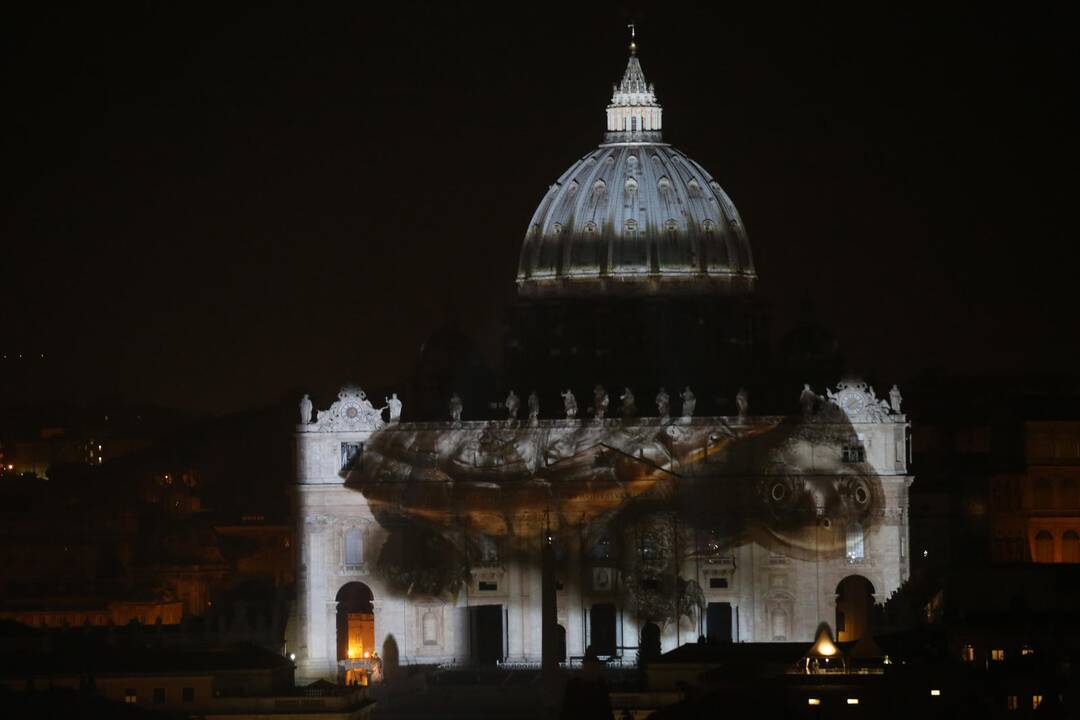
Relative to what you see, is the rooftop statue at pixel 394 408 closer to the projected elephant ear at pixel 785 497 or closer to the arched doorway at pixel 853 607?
the projected elephant ear at pixel 785 497

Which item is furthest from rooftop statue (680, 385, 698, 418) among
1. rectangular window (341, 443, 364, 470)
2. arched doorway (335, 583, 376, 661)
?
arched doorway (335, 583, 376, 661)

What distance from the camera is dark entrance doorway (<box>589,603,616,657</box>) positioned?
160250 mm

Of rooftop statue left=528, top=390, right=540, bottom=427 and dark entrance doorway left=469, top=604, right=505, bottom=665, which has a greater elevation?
rooftop statue left=528, top=390, right=540, bottom=427

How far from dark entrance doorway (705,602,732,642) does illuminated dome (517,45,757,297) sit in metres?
19.2

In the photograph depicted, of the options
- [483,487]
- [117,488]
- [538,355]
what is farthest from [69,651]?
[117,488]

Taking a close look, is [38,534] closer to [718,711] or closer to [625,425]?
[625,425]

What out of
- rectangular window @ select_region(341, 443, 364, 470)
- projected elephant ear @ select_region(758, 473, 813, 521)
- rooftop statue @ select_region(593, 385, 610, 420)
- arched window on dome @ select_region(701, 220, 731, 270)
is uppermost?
arched window on dome @ select_region(701, 220, 731, 270)

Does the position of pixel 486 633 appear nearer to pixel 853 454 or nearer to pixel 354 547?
pixel 354 547

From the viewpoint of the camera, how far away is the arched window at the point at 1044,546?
175m

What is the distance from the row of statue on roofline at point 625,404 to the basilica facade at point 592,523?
9 centimetres

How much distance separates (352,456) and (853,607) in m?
21.0

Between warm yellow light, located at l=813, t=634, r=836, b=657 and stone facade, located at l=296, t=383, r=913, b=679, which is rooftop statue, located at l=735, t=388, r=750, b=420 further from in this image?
warm yellow light, located at l=813, t=634, r=836, b=657

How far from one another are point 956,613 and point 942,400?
61.3m

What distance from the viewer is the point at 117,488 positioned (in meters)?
198
